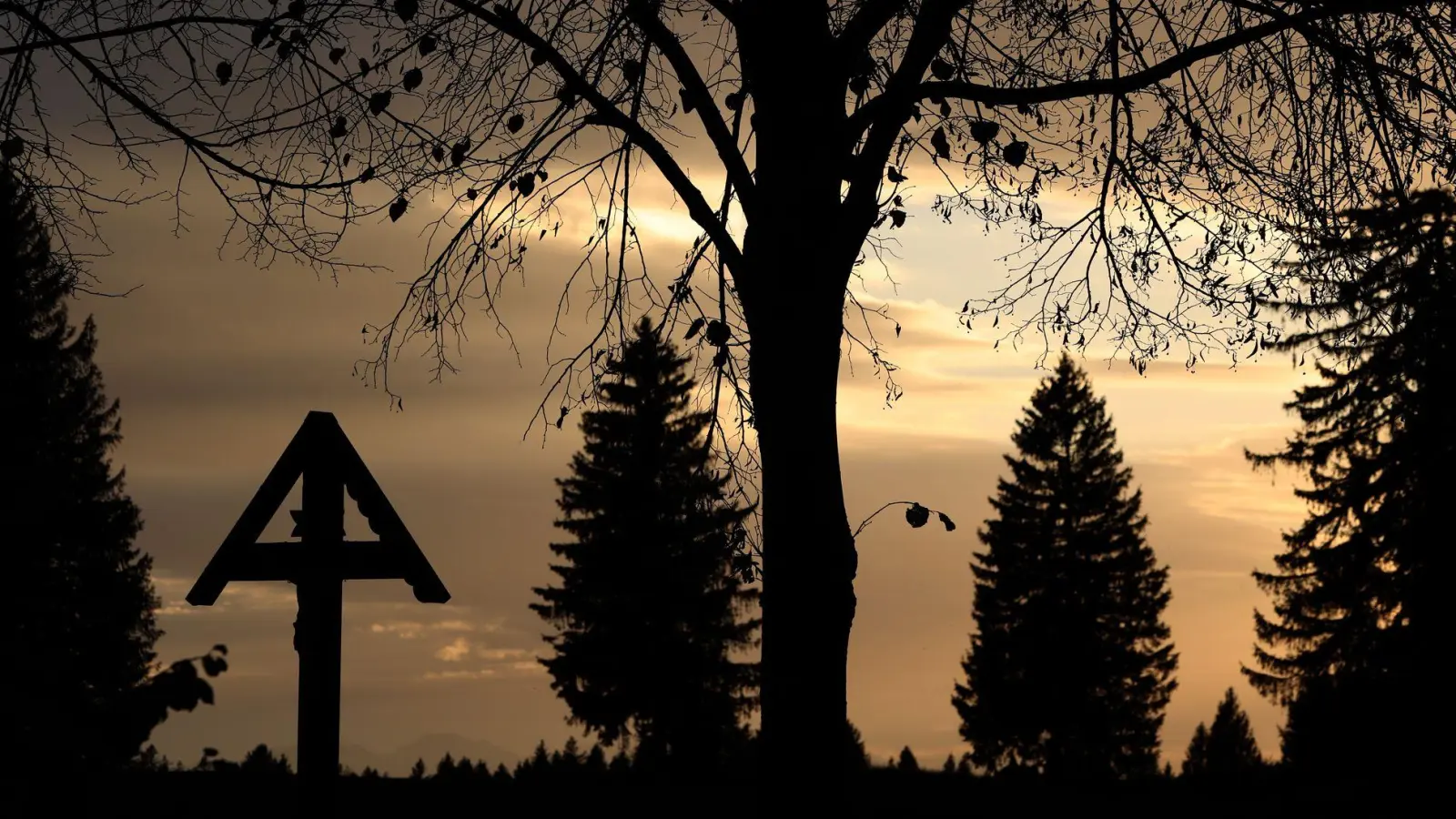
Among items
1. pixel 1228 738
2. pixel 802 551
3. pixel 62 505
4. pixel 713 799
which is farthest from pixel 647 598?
pixel 1228 738

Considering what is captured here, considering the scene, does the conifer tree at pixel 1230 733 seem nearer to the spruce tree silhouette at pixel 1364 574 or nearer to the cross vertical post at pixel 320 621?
the spruce tree silhouette at pixel 1364 574

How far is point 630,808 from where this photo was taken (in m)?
Result: 13.9

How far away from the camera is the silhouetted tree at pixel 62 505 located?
82.1ft

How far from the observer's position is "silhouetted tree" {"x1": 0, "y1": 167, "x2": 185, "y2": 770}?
2502cm

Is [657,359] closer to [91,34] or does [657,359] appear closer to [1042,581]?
[1042,581]

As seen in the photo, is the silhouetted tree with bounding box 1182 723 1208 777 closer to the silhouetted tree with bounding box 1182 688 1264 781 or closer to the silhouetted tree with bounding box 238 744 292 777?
the silhouetted tree with bounding box 1182 688 1264 781

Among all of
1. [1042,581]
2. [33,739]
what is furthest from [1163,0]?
[1042,581]

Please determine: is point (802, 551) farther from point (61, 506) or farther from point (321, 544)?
point (61, 506)

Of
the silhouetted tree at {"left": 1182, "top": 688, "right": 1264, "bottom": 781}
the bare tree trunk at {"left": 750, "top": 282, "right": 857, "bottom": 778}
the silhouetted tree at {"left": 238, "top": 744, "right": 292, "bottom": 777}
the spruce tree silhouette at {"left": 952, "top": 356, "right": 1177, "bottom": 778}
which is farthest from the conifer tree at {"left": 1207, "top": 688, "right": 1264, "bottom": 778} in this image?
the bare tree trunk at {"left": 750, "top": 282, "right": 857, "bottom": 778}

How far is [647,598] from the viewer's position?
31.0 m

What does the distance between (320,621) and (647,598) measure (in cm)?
2396

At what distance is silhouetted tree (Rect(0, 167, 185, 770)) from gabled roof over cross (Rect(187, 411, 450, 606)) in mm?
17109

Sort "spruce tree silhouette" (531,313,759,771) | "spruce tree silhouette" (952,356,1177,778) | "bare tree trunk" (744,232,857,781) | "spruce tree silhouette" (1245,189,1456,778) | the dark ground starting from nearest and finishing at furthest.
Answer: "bare tree trunk" (744,232,857,781), the dark ground, "spruce tree silhouette" (1245,189,1456,778), "spruce tree silhouette" (531,313,759,771), "spruce tree silhouette" (952,356,1177,778)

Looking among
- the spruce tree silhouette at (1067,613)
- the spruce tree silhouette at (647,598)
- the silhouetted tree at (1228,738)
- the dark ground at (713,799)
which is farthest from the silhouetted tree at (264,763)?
the silhouetted tree at (1228,738)
